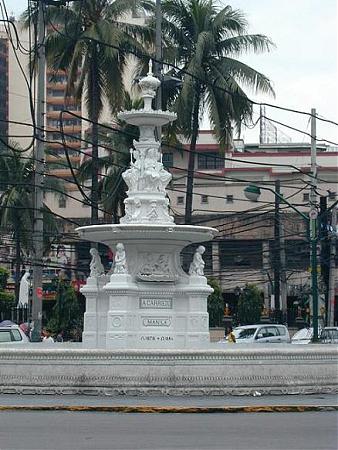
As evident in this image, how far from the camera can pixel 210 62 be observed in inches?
1876

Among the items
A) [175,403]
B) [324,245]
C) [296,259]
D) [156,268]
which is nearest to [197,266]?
[156,268]

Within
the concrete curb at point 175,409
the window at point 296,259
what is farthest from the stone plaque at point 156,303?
the window at point 296,259

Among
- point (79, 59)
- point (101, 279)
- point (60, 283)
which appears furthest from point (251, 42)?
point (101, 279)

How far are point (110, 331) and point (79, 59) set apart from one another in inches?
986

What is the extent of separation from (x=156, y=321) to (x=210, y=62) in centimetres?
2500

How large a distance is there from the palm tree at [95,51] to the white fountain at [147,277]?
837 inches

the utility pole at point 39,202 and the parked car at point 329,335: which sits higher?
the utility pole at point 39,202

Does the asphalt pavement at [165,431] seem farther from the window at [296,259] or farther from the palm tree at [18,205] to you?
the window at [296,259]

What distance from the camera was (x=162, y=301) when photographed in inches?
953

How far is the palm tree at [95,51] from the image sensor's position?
4644 centimetres

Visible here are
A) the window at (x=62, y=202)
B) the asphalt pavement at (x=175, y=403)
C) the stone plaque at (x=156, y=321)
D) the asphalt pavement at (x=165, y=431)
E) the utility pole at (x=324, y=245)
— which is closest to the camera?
the asphalt pavement at (x=165, y=431)

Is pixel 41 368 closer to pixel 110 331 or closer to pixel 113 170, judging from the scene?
pixel 110 331

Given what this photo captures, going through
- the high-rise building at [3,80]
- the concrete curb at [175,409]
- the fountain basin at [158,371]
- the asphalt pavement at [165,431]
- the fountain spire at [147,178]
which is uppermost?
the high-rise building at [3,80]

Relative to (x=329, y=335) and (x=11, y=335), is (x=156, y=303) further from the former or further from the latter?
(x=329, y=335)
